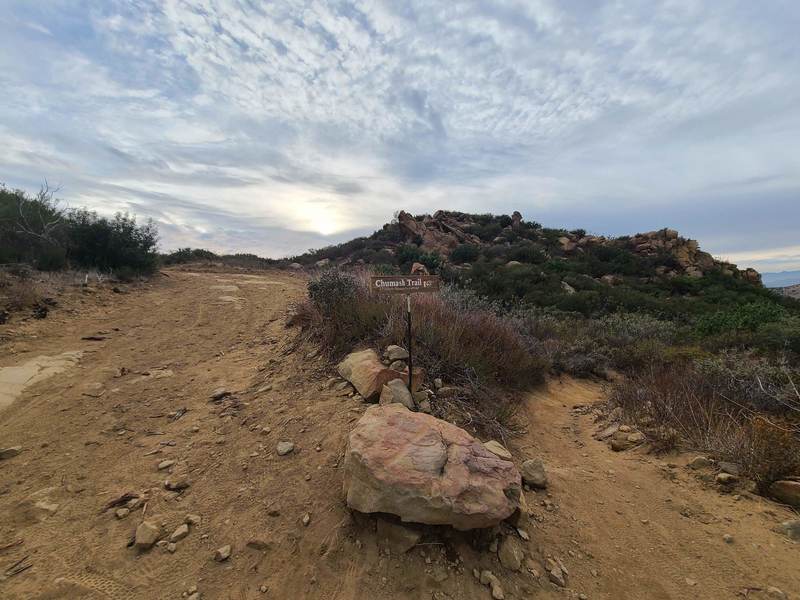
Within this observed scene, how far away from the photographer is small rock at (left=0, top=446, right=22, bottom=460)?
11.5 ft

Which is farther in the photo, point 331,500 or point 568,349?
point 568,349

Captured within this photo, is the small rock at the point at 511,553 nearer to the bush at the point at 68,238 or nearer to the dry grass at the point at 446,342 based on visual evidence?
the dry grass at the point at 446,342

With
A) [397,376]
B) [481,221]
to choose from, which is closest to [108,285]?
[397,376]

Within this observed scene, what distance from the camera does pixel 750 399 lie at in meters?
4.26

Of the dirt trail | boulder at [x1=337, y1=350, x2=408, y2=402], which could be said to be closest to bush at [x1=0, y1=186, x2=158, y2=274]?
the dirt trail

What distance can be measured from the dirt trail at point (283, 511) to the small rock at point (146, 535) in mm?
63

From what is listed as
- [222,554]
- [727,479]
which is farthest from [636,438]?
[222,554]

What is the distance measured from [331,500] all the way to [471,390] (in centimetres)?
215

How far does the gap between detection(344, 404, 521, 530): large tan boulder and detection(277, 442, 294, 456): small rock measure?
0.88 meters

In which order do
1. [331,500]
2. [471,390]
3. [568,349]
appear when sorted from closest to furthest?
1. [331,500]
2. [471,390]
3. [568,349]

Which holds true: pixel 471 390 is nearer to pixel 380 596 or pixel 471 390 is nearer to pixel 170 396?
pixel 380 596

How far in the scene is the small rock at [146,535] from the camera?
2459 millimetres

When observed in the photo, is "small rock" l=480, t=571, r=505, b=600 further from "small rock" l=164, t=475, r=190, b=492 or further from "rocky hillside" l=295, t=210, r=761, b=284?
"rocky hillside" l=295, t=210, r=761, b=284

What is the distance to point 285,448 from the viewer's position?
3359 millimetres
